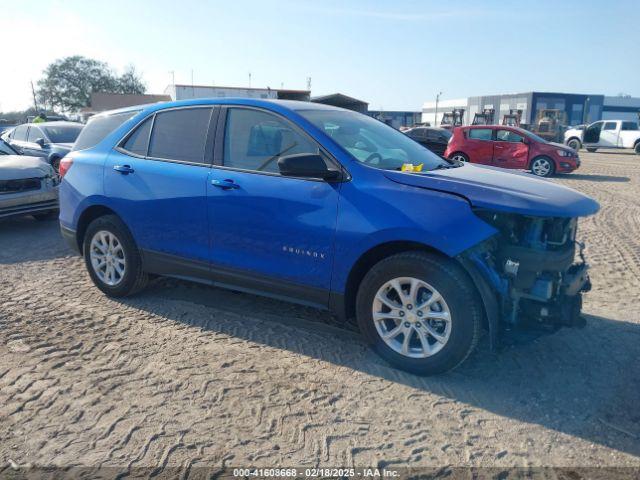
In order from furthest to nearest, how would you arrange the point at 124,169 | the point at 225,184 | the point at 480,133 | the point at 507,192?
1. the point at 480,133
2. the point at 124,169
3. the point at 225,184
4. the point at 507,192

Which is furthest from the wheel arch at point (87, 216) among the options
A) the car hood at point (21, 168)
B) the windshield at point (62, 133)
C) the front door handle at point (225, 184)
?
the windshield at point (62, 133)

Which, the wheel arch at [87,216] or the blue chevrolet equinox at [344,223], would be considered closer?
the blue chevrolet equinox at [344,223]

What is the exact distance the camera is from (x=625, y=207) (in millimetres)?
10070

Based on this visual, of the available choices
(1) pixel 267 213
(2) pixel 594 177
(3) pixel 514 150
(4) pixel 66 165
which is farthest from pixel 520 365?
(2) pixel 594 177

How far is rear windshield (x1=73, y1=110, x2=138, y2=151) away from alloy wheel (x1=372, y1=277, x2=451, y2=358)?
3.05m

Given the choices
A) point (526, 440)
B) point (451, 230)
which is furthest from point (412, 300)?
point (526, 440)

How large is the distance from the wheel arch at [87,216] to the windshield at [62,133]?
9573 millimetres

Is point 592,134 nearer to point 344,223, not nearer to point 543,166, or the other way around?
point 543,166

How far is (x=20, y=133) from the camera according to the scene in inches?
557

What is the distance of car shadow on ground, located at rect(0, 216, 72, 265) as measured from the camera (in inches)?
253

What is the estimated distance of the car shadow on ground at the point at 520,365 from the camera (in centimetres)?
304

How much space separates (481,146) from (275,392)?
1388 centimetres

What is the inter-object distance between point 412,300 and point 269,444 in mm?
→ 1284

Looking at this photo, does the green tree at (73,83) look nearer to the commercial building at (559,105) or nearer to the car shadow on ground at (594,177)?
the commercial building at (559,105)
